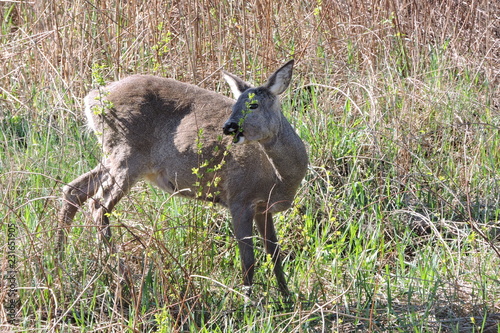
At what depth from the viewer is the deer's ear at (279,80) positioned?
492cm

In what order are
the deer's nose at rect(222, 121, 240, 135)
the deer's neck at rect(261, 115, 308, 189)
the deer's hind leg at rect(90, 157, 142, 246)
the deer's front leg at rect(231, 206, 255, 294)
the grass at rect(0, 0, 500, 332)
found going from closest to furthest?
the grass at rect(0, 0, 500, 332) → the deer's nose at rect(222, 121, 240, 135) → the deer's front leg at rect(231, 206, 255, 294) → the deer's neck at rect(261, 115, 308, 189) → the deer's hind leg at rect(90, 157, 142, 246)

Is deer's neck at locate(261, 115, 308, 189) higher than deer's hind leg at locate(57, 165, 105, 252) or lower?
higher

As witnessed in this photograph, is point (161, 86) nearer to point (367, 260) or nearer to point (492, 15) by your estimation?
point (367, 260)

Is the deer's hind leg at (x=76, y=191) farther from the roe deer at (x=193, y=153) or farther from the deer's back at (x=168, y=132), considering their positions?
the deer's back at (x=168, y=132)

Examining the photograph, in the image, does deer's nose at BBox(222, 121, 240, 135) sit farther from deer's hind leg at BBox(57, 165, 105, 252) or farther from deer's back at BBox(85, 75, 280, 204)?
deer's hind leg at BBox(57, 165, 105, 252)

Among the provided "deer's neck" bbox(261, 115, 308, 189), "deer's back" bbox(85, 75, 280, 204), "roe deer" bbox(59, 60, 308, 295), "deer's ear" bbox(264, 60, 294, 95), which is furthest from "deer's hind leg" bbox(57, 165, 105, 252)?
"deer's ear" bbox(264, 60, 294, 95)

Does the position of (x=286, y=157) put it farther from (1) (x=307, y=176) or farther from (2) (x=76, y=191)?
(2) (x=76, y=191)

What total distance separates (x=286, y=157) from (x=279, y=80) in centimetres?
53

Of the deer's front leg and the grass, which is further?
the deer's front leg

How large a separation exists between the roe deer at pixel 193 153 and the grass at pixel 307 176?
174mm

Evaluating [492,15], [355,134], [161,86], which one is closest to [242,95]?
[161,86]

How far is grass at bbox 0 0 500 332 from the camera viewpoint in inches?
169

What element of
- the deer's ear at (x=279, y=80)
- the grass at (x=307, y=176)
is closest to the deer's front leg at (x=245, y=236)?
the grass at (x=307, y=176)

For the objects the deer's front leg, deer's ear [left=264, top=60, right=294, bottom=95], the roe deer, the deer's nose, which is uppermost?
deer's ear [left=264, top=60, right=294, bottom=95]
